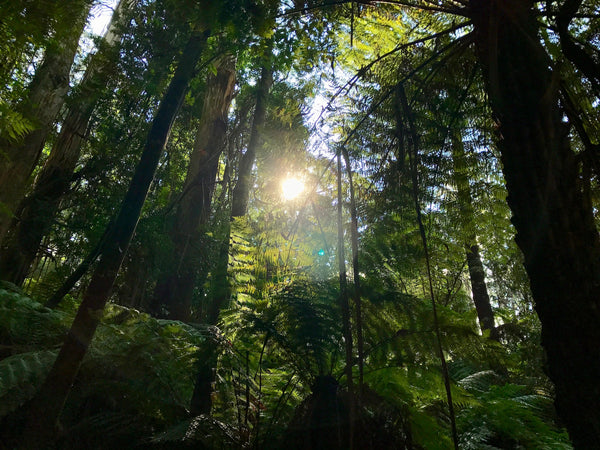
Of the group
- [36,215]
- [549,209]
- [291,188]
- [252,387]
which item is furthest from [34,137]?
[549,209]

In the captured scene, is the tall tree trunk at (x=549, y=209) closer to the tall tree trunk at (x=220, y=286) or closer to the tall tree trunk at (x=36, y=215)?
the tall tree trunk at (x=220, y=286)

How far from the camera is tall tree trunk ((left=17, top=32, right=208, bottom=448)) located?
1473mm

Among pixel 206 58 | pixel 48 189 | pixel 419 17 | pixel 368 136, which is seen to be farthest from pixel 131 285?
pixel 419 17

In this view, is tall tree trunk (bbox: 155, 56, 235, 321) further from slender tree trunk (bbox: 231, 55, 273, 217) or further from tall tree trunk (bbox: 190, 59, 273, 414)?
tall tree trunk (bbox: 190, 59, 273, 414)

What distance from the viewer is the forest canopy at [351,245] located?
4.60 feet

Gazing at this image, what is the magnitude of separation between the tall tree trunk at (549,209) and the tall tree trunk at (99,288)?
5.05ft

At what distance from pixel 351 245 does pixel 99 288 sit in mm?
1442

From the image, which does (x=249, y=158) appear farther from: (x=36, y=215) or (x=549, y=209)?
(x=36, y=215)

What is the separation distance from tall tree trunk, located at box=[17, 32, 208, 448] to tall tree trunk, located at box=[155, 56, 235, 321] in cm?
223

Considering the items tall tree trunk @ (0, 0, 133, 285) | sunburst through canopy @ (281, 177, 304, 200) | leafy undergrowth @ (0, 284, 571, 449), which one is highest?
tall tree trunk @ (0, 0, 133, 285)

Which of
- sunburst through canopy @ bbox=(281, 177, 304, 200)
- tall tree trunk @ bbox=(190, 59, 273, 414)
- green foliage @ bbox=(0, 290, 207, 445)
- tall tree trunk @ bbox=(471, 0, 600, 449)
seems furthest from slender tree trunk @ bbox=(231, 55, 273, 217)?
tall tree trunk @ bbox=(471, 0, 600, 449)

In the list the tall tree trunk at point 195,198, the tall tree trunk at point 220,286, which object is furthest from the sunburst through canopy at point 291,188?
the tall tree trunk at point 195,198

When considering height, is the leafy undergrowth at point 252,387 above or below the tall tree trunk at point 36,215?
below

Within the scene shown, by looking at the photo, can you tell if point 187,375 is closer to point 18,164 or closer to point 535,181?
point 535,181
